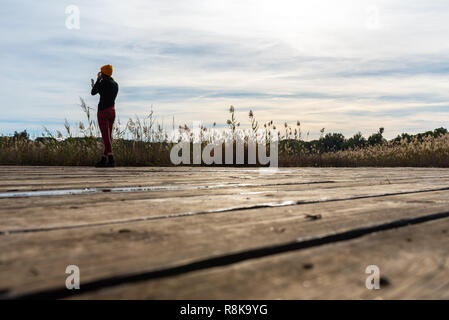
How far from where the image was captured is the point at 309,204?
1.46 m

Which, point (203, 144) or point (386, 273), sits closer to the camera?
point (386, 273)

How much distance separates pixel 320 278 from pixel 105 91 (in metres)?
5.24

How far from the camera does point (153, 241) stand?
863mm

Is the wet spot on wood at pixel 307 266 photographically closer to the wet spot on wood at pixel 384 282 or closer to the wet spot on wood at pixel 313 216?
the wet spot on wood at pixel 384 282

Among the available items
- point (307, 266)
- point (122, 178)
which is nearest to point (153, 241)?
point (307, 266)

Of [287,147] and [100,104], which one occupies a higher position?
[100,104]

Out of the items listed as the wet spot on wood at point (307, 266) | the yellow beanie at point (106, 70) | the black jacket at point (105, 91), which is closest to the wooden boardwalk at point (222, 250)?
the wet spot on wood at point (307, 266)

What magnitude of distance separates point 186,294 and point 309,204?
36.9 inches

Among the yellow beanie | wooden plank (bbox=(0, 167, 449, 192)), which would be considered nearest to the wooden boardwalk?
wooden plank (bbox=(0, 167, 449, 192))

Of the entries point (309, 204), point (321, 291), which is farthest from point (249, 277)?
point (309, 204)

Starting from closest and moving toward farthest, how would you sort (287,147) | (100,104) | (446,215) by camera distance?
(446,215) < (100,104) < (287,147)

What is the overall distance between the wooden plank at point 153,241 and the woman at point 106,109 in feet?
14.6

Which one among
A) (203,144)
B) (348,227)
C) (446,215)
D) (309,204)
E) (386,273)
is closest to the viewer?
(386,273)
